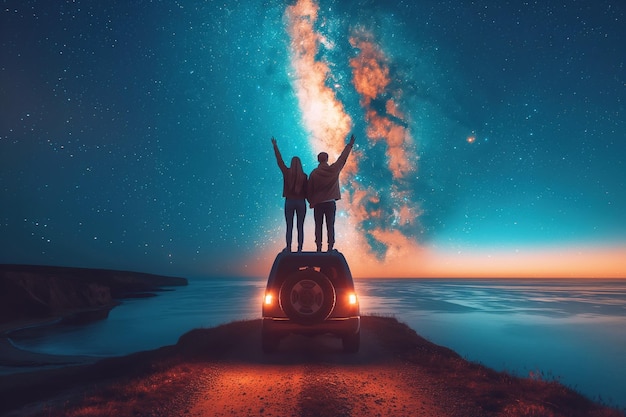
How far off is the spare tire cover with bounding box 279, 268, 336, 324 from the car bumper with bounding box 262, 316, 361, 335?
0.29 meters

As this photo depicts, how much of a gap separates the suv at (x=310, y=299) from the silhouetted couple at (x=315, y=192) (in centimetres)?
215

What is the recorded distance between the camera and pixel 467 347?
27.4m

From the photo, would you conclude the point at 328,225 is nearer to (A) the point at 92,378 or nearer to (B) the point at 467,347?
(A) the point at 92,378

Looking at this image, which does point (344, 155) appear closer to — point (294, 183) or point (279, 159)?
point (294, 183)

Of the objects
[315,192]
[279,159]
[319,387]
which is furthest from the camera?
[279,159]

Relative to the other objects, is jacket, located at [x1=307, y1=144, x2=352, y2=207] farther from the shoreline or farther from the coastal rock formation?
the coastal rock formation

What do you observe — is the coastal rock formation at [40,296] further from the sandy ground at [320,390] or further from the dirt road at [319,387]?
the dirt road at [319,387]

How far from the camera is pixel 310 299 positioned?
8.12 m

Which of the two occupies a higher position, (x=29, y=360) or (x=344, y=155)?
(x=344, y=155)

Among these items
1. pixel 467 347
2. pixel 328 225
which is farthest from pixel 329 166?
pixel 467 347

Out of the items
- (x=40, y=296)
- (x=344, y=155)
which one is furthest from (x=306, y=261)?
(x=40, y=296)

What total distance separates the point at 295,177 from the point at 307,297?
422cm

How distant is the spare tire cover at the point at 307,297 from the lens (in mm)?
8055

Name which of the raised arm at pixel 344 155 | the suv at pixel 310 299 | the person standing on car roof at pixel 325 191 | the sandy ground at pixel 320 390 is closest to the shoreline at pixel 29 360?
the sandy ground at pixel 320 390
